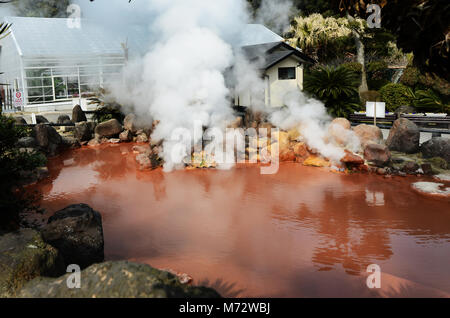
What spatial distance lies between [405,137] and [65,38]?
21.0 m

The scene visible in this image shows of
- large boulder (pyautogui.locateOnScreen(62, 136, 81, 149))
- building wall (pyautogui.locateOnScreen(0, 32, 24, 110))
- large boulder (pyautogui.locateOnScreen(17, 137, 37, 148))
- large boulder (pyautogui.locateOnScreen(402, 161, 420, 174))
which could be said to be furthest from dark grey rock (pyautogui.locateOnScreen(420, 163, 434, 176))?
building wall (pyautogui.locateOnScreen(0, 32, 24, 110))

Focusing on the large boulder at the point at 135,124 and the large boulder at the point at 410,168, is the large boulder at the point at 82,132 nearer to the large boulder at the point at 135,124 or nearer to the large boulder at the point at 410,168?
the large boulder at the point at 135,124

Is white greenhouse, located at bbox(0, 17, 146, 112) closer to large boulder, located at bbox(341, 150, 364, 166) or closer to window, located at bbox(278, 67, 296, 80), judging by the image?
window, located at bbox(278, 67, 296, 80)

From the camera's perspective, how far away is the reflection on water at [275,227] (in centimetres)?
631

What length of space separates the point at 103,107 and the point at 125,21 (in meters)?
10.9

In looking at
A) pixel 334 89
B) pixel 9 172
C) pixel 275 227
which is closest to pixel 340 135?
pixel 334 89

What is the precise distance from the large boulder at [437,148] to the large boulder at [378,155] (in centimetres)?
183

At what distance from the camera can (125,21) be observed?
1173 inches

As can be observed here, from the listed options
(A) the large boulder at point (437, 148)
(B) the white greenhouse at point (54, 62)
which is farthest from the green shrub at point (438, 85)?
(B) the white greenhouse at point (54, 62)

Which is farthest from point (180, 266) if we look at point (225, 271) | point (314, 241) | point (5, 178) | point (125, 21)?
point (125, 21)

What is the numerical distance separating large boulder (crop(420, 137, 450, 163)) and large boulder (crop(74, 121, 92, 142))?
14318 mm

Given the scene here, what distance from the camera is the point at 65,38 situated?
1020 inches

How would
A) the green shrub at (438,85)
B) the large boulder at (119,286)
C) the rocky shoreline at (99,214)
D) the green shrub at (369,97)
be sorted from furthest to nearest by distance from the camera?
the green shrub at (369,97) < the green shrub at (438,85) < the rocky shoreline at (99,214) < the large boulder at (119,286)

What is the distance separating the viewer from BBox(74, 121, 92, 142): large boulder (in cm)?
1939
